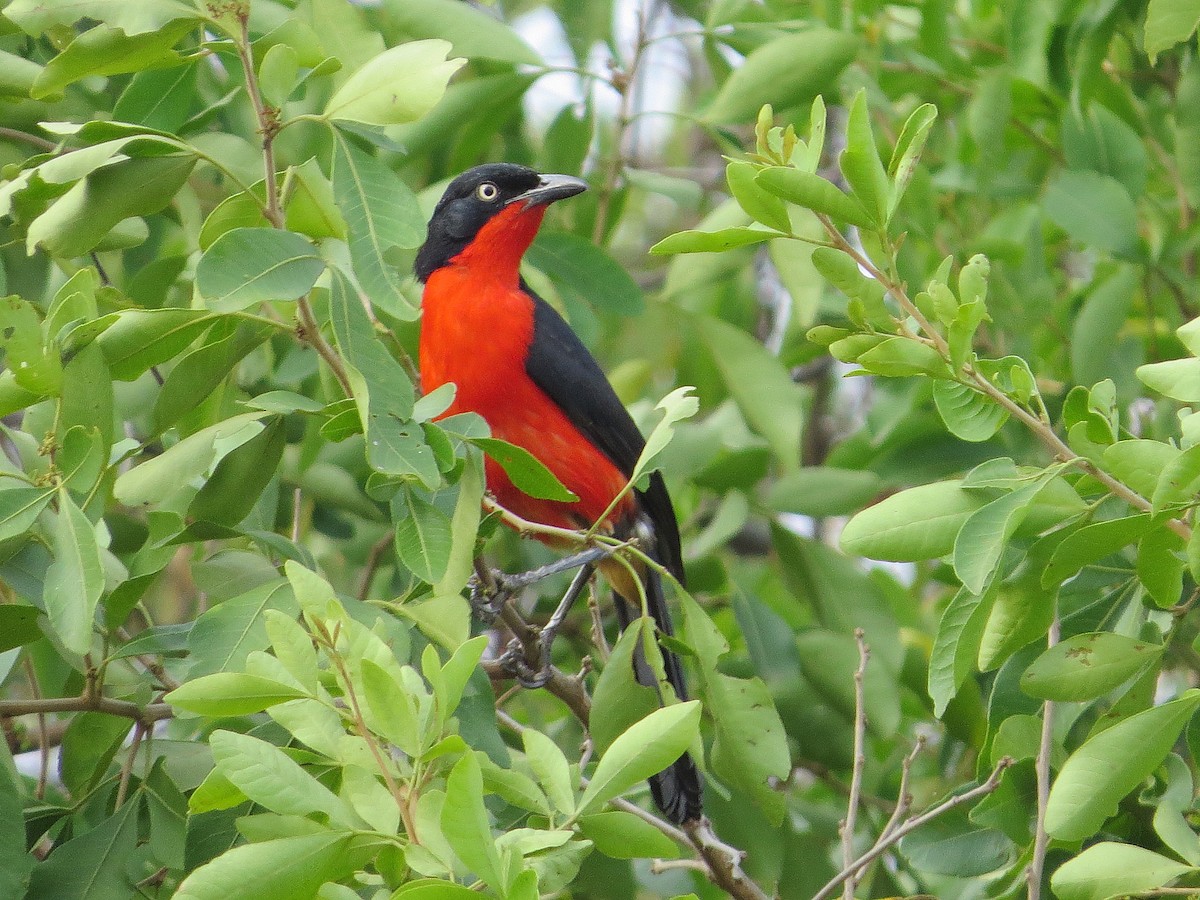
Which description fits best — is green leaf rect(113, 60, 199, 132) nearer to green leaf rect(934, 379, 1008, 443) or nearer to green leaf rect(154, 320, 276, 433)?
green leaf rect(154, 320, 276, 433)

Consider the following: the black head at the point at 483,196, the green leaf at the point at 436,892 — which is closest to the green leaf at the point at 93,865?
the green leaf at the point at 436,892

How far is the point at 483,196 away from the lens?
16.0 ft

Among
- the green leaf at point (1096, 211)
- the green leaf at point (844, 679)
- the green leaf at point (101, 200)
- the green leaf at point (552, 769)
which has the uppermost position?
the green leaf at point (101, 200)

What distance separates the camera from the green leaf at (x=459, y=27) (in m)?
3.87

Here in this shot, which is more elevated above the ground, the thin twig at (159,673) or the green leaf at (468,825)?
the green leaf at (468,825)

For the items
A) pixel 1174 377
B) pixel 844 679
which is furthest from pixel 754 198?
pixel 844 679

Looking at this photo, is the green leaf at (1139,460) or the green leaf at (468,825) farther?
the green leaf at (1139,460)

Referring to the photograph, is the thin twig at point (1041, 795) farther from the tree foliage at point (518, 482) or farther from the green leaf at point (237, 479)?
the green leaf at point (237, 479)

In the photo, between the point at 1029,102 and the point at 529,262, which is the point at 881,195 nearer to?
the point at 529,262

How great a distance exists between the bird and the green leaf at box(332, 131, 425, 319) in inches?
80.5

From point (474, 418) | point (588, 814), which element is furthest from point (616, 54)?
point (588, 814)

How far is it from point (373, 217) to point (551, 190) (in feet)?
7.54

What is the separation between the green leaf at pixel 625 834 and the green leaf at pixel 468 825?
307 mm

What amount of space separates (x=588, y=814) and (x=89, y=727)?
57.1 inches
